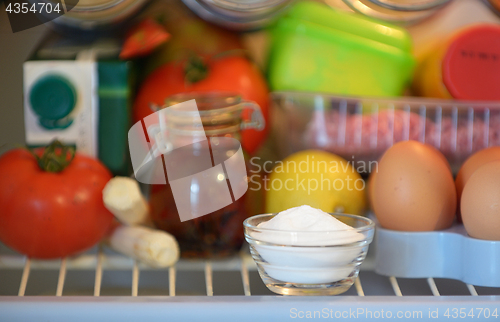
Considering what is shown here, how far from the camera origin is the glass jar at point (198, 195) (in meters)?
0.59

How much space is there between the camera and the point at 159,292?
58 centimetres

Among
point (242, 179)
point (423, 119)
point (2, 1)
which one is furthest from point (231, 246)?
point (2, 1)

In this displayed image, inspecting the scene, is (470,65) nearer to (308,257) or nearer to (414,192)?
(414,192)

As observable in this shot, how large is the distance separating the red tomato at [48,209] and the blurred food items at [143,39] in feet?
0.72

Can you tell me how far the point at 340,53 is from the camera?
0.76 meters

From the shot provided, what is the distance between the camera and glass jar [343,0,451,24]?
30.1 inches

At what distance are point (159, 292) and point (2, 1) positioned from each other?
0.51m

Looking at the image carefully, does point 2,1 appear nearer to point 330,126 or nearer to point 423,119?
point 330,126

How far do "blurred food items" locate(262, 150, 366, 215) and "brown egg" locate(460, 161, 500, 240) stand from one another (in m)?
0.17

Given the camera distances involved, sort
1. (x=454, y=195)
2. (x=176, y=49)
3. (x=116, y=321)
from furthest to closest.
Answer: (x=176, y=49)
(x=454, y=195)
(x=116, y=321)

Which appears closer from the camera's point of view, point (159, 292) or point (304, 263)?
point (304, 263)

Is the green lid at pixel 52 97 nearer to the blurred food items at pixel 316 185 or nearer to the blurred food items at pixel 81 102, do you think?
the blurred food items at pixel 81 102

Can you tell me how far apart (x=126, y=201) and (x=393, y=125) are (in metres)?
0.40

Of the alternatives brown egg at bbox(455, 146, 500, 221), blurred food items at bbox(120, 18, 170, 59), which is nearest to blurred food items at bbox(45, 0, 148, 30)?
blurred food items at bbox(120, 18, 170, 59)
